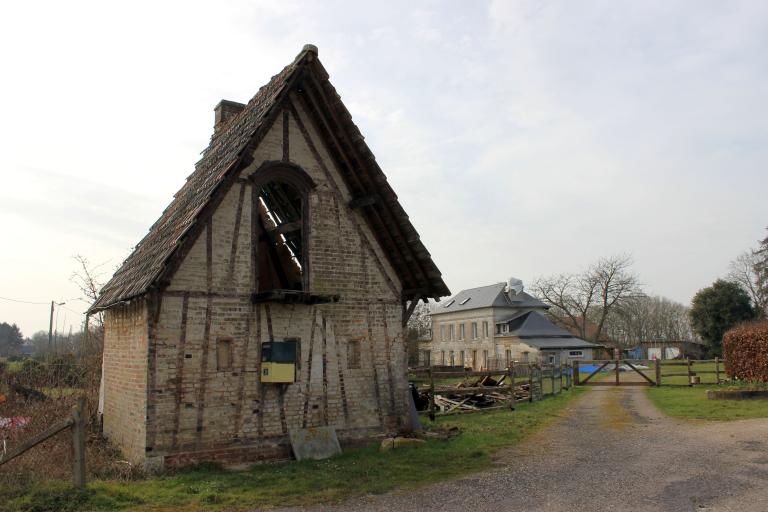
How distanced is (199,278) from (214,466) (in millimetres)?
3351

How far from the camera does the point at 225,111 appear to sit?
17.1 meters

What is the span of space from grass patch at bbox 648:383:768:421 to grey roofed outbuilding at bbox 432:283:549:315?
36312mm

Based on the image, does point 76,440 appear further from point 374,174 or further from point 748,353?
point 748,353

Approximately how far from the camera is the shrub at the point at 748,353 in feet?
71.4

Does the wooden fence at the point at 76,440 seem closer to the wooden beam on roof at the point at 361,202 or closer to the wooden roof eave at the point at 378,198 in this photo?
the wooden beam on roof at the point at 361,202

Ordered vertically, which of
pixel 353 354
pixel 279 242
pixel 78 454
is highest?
pixel 279 242

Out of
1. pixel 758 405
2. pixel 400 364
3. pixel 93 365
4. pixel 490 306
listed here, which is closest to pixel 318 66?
pixel 400 364

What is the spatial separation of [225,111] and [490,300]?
46.7 metres

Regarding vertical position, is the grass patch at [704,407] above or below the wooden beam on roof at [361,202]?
below

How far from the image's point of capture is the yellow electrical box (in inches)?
446

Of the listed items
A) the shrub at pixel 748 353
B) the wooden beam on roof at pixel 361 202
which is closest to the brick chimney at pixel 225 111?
the wooden beam on roof at pixel 361 202

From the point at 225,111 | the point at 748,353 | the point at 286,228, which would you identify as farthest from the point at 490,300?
the point at 286,228

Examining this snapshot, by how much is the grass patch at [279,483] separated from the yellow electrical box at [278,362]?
1.57 m

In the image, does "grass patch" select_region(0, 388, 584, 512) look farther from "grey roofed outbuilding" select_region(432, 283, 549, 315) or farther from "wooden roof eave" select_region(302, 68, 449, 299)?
"grey roofed outbuilding" select_region(432, 283, 549, 315)
